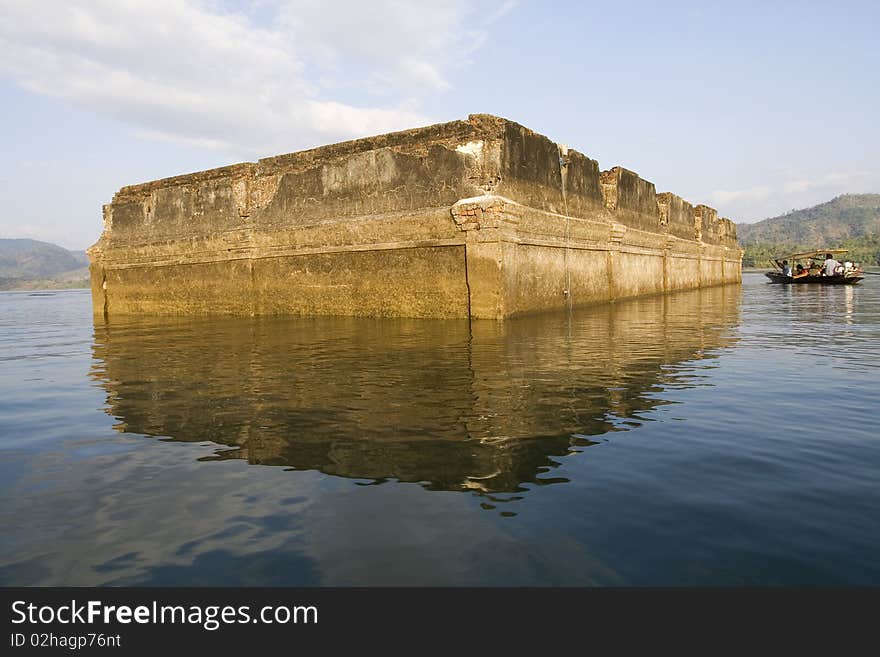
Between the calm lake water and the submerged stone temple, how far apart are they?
13.6ft

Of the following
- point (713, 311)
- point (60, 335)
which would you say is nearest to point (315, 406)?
point (60, 335)

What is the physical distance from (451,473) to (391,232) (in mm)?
7890

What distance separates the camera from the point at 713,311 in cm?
1105

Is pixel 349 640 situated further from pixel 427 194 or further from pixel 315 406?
pixel 427 194

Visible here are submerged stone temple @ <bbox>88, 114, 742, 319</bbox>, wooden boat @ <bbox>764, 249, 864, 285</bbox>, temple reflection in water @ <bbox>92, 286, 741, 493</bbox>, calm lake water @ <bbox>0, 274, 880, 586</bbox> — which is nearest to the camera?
calm lake water @ <bbox>0, 274, 880, 586</bbox>

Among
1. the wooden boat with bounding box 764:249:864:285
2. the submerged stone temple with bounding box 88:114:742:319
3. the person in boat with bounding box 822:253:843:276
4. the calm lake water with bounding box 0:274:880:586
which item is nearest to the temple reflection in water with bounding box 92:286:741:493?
the calm lake water with bounding box 0:274:880:586

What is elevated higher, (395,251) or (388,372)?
(395,251)

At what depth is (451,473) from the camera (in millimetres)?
2383

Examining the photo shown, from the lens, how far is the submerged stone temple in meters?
9.03

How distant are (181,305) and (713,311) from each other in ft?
37.5

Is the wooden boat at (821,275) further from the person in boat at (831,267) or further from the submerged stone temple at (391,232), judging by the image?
the submerged stone temple at (391,232)

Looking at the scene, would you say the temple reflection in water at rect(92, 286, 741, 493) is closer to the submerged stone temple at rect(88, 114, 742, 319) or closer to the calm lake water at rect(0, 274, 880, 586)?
the calm lake water at rect(0, 274, 880, 586)

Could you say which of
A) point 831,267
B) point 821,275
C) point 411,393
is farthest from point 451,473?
point 821,275

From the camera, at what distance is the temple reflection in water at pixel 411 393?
8.69 feet
